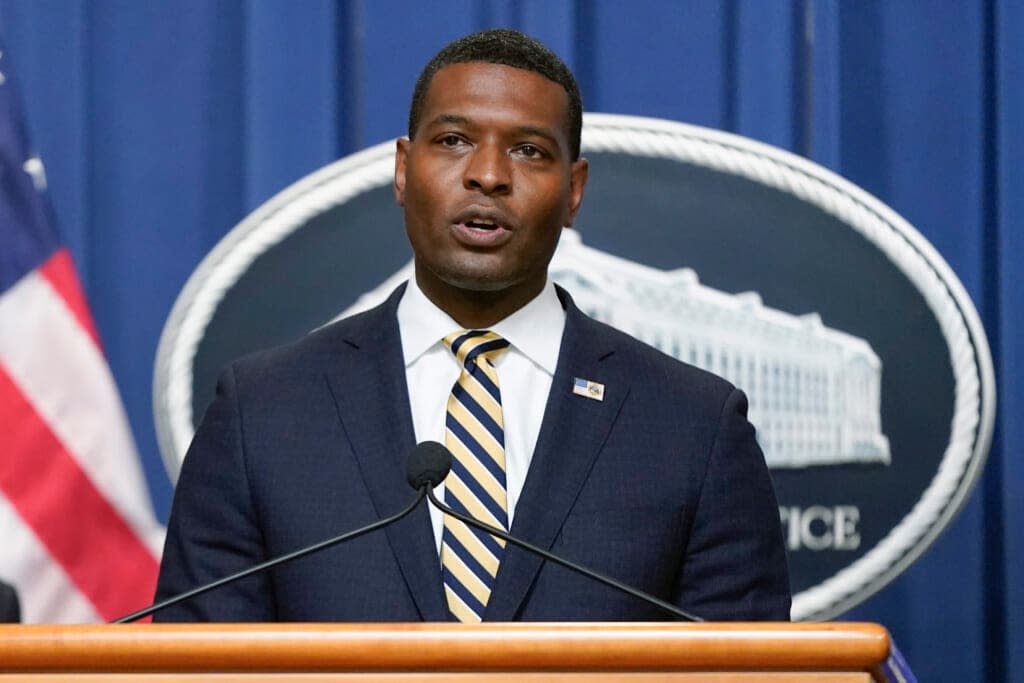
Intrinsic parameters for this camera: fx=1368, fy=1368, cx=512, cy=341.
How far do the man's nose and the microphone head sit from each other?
0.44 m

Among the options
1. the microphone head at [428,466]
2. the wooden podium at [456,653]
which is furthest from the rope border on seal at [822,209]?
the wooden podium at [456,653]

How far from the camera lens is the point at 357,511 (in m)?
1.42

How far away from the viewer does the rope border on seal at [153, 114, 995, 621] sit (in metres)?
1.91

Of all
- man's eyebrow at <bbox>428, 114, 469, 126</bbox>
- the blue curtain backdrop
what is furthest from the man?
the blue curtain backdrop

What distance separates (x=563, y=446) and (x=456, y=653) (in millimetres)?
616

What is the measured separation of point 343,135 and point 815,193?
2.29 ft

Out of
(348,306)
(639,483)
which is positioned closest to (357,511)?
(639,483)

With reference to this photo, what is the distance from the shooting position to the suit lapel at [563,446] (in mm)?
1356

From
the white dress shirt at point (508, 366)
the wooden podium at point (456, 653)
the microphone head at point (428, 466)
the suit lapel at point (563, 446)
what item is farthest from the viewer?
the white dress shirt at point (508, 366)

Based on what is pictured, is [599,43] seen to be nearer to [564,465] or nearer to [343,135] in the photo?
[343,135]

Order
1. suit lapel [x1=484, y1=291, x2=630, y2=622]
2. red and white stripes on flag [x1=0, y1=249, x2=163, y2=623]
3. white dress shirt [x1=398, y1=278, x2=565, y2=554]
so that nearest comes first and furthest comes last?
1. suit lapel [x1=484, y1=291, x2=630, y2=622]
2. white dress shirt [x1=398, y1=278, x2=565, y2=554]
3. red and white stripes on flag [x1=0, y1=249, x2=163, y2=623]

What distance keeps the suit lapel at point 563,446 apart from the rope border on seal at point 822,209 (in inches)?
18.5

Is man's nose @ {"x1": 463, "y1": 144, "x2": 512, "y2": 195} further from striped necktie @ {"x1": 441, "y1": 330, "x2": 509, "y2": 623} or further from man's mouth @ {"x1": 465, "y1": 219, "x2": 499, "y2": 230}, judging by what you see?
striped necktie @ {"x1": 441, "y1": 330, "x2": 509, "y2": 623}

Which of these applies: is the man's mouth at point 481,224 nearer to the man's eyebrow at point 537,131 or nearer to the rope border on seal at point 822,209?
the man's eyebrow at point 537,131
